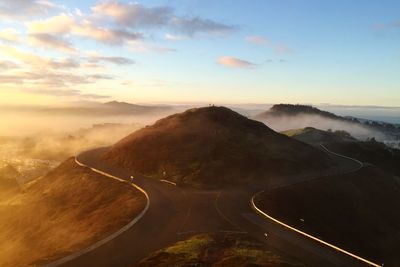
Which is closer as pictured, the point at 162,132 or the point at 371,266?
the point at 371,266

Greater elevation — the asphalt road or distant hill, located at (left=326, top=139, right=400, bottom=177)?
the asphalt road

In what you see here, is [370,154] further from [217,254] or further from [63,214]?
[217,254]

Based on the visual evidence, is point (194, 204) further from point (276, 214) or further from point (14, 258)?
point (14, 258)

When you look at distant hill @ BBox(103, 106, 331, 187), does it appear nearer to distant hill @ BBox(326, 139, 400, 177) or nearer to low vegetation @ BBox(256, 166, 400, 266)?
low vegetation @ BBox(256, 166, 400, 266)

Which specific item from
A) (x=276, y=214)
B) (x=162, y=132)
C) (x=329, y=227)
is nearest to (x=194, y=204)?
(x=276, y=214)

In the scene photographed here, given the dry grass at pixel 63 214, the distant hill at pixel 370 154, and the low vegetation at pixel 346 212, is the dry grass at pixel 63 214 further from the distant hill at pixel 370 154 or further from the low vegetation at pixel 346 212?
the distant hill at pixel 370 154

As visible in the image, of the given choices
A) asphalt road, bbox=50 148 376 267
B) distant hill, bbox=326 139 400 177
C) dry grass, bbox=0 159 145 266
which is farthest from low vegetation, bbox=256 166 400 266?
distant hill, bbox=326 139 400 177
